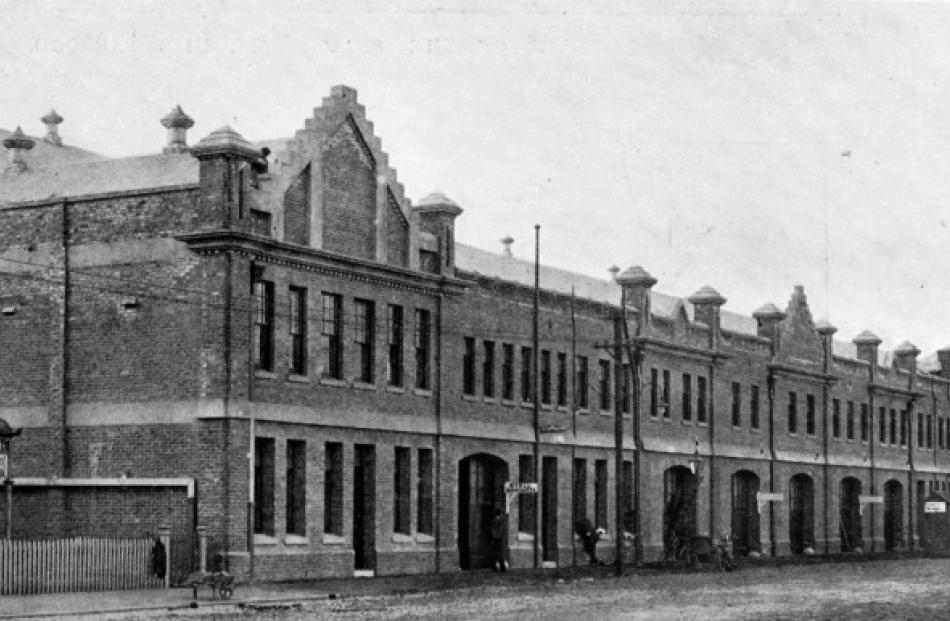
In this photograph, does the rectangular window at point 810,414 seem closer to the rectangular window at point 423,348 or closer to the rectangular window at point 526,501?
the rectangular window at point 526,501

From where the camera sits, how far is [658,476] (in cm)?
5659

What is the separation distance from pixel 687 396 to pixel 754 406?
5966 mm

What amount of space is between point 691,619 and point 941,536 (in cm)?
5312

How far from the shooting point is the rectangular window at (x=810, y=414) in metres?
68.6

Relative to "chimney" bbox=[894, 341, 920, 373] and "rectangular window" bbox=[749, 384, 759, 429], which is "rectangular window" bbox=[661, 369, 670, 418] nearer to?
"rectangular window" bbox=[749, 384, 759, 429]

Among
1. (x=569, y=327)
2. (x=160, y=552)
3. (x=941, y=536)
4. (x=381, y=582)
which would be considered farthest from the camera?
(x=941, y=536)

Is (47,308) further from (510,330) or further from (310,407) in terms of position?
(510,330)

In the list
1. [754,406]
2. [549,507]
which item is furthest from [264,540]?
[754,406]

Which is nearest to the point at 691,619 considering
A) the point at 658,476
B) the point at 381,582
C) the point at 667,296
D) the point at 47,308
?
the point at 381,582

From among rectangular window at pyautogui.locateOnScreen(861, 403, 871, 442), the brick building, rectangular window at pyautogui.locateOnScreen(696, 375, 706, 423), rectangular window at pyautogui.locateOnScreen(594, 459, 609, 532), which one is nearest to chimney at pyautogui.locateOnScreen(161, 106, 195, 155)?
the brick building

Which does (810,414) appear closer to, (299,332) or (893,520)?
(893,520)

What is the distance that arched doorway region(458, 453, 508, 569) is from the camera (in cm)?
4684

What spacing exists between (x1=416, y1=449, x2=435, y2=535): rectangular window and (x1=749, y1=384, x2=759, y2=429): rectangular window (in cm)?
2301

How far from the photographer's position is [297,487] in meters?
38.8
